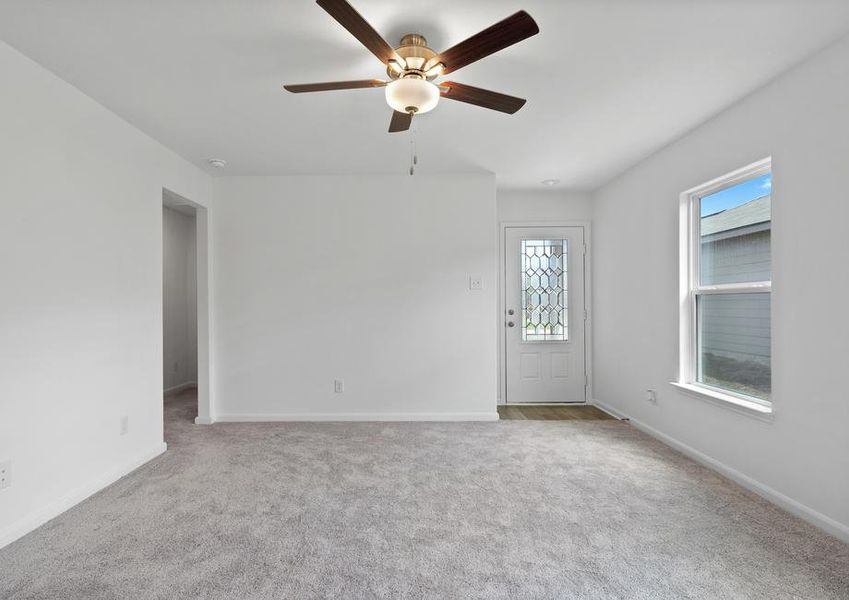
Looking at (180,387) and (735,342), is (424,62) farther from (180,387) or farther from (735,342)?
(180,387)

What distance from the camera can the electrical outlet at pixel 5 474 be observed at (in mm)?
2006

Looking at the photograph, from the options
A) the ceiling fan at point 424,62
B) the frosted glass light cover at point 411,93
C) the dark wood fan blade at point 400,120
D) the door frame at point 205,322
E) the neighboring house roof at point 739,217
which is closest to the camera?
the ceiling fan at point 424,62

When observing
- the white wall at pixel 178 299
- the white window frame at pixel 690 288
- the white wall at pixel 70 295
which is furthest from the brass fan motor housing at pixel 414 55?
the white wall at pixel 178 299

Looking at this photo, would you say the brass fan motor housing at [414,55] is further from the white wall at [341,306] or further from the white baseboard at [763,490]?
the white baseboard at [763,490]

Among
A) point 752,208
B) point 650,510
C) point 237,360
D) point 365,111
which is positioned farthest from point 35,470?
point 752,208

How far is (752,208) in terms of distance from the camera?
2.66m

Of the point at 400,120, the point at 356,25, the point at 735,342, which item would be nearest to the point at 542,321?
the point at 735,342

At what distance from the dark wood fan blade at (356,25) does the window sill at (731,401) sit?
274 cm

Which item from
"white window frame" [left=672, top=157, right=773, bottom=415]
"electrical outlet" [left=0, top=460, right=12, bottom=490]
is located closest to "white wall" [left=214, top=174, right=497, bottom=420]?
"white window frame" [left=672, top=157, right=773, bottom=415]

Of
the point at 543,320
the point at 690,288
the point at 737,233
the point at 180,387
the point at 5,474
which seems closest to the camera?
the point at 5,474

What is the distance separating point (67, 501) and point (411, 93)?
9.30ft

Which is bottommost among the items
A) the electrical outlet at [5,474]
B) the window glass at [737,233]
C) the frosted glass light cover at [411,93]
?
the electrical outlet at [5,474]

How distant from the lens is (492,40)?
5.42ft

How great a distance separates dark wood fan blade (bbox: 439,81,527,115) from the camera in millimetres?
2008
